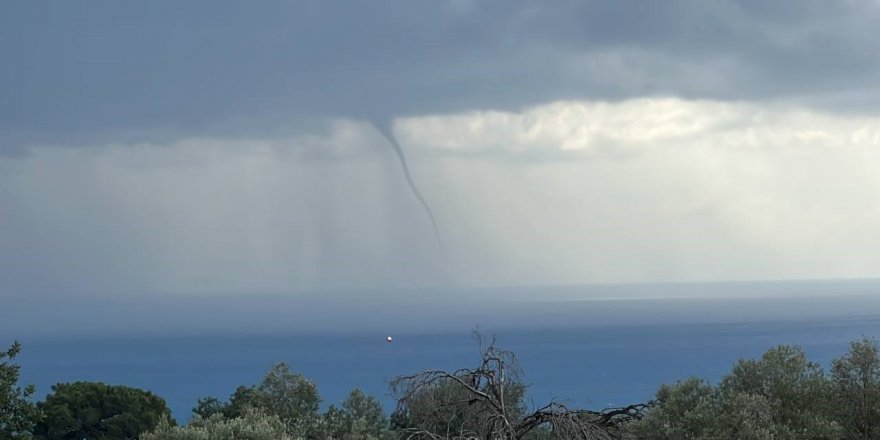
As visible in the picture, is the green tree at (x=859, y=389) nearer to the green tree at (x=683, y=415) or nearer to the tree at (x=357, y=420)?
the green tree at (x=683, y=415)

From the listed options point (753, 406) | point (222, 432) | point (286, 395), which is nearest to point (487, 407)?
point (753, 406)

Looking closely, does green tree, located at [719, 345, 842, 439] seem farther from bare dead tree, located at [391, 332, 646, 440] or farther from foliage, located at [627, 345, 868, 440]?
bare dead tree, located at [391, 332, 646, 440]

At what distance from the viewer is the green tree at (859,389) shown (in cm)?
1806

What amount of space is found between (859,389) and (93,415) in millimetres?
30761

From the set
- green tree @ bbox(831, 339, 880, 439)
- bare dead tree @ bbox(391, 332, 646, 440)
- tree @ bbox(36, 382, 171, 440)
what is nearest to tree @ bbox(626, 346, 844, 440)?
green tree @ bbox(831, 339, 880, 439)

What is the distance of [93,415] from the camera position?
131 ft

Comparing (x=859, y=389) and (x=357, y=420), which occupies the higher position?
(x=859, y=389)

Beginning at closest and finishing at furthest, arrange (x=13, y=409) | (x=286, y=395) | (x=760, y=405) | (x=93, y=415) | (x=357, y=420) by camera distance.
→ (x=760, y=405)
(x=13, y=409)
(x=357, y=420)
(x=286, y=395)
(x=93, y=415)

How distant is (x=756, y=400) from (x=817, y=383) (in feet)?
7.17

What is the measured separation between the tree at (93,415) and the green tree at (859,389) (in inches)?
1098

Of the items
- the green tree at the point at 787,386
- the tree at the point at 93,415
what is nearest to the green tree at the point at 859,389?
the green tree at the point at 787,386

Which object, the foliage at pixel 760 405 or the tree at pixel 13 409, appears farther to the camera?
the tree at pixel 13 409

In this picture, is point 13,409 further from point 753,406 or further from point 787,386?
point 787,386

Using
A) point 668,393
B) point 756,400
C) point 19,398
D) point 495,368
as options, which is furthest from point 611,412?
point 19,398
